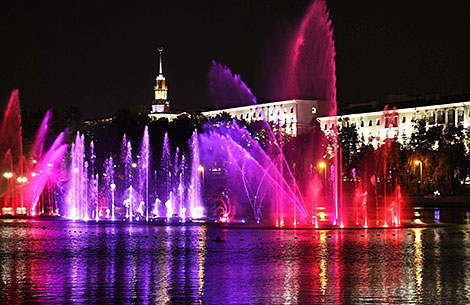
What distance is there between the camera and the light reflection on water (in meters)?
15.0

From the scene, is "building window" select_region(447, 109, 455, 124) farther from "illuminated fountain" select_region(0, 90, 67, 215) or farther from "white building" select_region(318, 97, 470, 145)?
"illuminated fountain" select_region(0, 90, 67, 215)

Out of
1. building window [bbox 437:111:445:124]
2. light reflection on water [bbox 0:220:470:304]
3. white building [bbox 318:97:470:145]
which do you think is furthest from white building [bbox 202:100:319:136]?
light reflection on water [bbox 0:220:470:304]

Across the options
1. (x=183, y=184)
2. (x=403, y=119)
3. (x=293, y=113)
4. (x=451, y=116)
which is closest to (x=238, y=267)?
(x=183, y=184)

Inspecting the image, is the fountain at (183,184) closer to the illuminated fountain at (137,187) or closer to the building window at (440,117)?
the illuminated fountain at (137,187)

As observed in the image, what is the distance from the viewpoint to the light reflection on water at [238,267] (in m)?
15.0

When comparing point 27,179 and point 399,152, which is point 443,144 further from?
point 27,179

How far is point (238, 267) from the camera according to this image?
19.3 metres

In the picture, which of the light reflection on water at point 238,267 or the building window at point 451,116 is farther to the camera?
the building window at point 451,116

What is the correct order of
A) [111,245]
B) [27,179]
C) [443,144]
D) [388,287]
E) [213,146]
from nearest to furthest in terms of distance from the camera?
[388,287], [111,245], [27,179], [443,144], [213,146]

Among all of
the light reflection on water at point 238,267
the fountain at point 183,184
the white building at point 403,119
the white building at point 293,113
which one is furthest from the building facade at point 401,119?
the light reflection on water at point 238,267

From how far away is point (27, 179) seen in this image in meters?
66.1

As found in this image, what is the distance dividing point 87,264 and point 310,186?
50.9 m

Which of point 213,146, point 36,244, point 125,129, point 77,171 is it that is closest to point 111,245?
point 36,244

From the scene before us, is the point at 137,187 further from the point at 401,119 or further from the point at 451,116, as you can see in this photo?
the point at 401,119
